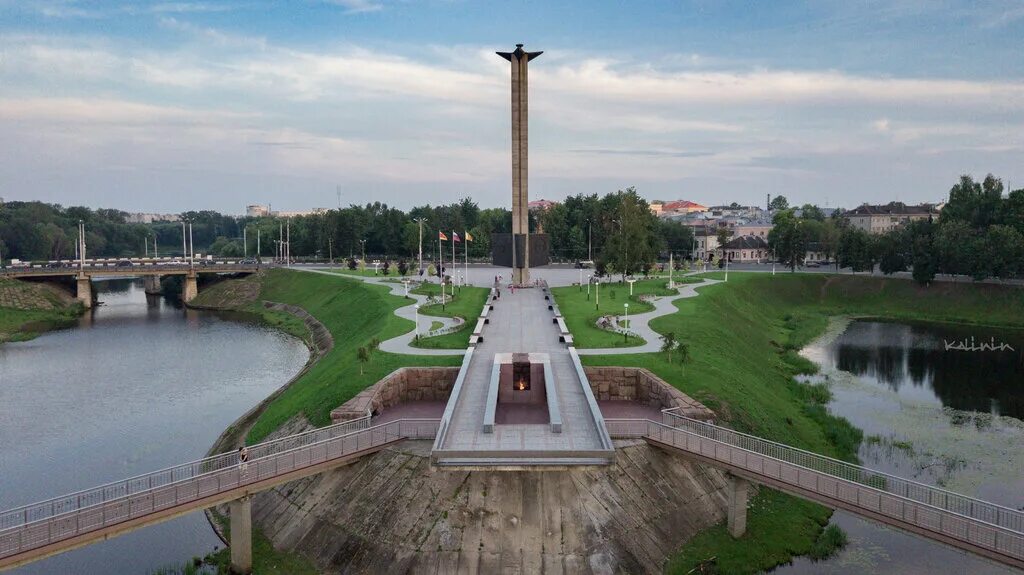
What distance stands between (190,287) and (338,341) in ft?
180

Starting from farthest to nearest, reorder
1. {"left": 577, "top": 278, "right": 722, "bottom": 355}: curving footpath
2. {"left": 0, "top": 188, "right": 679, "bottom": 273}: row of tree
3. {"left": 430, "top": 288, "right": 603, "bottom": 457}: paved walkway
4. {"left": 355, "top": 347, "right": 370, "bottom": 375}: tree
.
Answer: {"left": 0, "top": 188, "right": 679, "bottom": 273}: row of tree
{"left": 577, "top": 278, "right": 722, "bottom": 355}: curving footpath
{"left": 355, "top": 347, "right": 370, "bottom": 375}: tree
{"left": 430, "top": 288, "right": 603, "bottom": 457}: paved walkway

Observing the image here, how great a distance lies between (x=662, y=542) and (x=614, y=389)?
13.2m

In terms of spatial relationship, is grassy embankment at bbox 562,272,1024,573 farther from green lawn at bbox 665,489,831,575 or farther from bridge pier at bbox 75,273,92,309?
bridge pier at bbox 75,273,92,309

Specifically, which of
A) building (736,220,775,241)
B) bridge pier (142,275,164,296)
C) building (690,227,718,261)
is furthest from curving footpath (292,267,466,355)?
building (736,220,775,241)

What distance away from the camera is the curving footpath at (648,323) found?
142 ft

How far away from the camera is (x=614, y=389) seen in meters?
38.6

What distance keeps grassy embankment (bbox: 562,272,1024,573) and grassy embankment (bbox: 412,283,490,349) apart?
32.4 ft

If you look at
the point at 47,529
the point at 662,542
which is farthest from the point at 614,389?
the point at 47,529

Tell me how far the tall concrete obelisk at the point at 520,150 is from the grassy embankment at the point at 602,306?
6.32 m

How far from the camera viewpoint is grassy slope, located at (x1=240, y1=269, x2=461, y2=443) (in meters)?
36.9

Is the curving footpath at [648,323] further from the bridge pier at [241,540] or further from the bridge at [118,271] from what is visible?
the bridge at [118,271]

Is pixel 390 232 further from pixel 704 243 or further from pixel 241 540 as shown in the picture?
pixel 241 540

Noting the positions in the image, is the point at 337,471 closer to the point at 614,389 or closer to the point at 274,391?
the point at 614,389

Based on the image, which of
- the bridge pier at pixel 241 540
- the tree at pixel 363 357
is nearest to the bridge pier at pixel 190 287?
the tree at pixel 363 357
